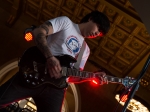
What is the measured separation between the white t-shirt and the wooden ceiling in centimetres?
169

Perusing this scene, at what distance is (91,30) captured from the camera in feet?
6.49

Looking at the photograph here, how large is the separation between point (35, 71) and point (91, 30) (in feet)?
1.84

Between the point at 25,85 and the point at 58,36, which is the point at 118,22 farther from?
the point at 25,85

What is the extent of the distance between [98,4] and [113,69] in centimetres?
122

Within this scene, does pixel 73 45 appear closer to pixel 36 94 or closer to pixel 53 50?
pixel 53 50

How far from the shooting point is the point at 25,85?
1709 mm

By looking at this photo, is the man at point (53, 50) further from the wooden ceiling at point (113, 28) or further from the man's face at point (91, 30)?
the wooden ceiling at point (113, 28)

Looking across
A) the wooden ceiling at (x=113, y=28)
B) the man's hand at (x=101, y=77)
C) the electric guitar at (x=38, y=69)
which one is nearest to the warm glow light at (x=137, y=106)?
the wooden ceiling at (x=113, y=28)

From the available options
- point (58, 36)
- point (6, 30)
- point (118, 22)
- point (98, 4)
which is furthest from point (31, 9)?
point (58, 36)

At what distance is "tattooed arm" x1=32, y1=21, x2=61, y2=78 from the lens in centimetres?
161

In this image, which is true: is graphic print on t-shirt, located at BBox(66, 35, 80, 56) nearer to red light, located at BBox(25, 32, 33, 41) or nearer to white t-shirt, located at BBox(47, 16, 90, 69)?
white t-shirt, located at BBox(47, 16, 90, 69)

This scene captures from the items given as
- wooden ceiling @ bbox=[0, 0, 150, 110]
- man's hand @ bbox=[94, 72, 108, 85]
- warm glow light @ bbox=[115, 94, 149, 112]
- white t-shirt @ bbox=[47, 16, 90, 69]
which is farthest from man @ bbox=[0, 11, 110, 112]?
warm glow light @ bbox=[115, 94, 149, 112]

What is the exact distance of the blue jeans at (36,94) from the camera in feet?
5.60

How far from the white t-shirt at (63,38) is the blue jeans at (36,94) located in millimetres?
274
